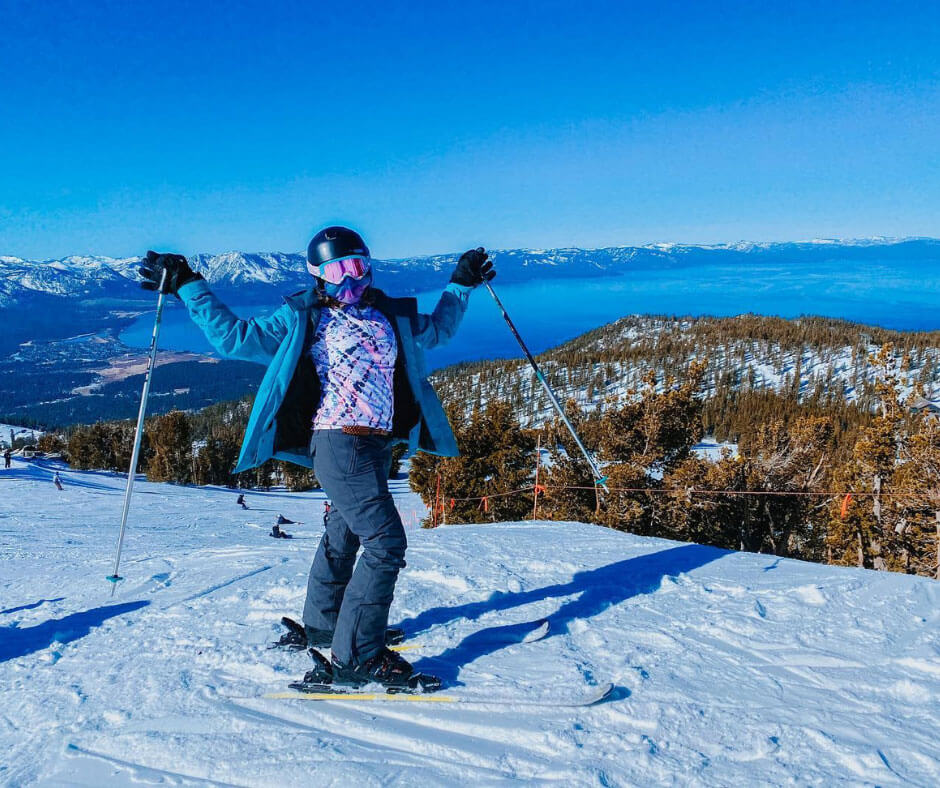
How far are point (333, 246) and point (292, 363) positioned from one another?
2.05 feet

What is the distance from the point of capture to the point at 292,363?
2930 mm

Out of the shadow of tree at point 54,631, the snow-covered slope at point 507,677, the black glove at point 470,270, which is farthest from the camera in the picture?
the black glove at point 470,270

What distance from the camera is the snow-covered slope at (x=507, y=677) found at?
2348 mm

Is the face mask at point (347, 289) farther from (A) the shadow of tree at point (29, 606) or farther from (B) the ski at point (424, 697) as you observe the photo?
(A) the shadow of tree at point (29, 606)

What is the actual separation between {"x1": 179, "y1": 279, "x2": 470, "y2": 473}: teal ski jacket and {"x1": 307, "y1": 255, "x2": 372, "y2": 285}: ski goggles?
0.38 feet

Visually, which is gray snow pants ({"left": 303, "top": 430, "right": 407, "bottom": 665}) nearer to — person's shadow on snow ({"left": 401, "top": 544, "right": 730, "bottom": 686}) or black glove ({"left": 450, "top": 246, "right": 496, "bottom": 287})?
person's shadow on snow ({"left": 401, "top": 544, "right": 730, "bottom": 686})

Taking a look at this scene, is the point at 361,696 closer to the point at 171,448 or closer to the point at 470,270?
the point at 470,270

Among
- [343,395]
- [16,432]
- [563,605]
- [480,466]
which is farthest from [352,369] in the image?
[16,432]

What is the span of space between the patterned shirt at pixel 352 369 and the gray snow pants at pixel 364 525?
10 cm

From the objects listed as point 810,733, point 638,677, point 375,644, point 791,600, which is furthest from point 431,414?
point 791,600

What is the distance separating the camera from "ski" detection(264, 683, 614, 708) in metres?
2.79

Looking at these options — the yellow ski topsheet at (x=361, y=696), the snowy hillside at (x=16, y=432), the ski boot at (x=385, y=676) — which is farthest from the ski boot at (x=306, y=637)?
the snowy hillside at (x=16, y=432)

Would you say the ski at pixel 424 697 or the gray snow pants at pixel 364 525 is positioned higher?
the gray snow pants at pixel 364 525

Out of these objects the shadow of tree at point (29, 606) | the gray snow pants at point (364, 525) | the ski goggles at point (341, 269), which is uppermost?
the ski goggles at point (341, 269)
